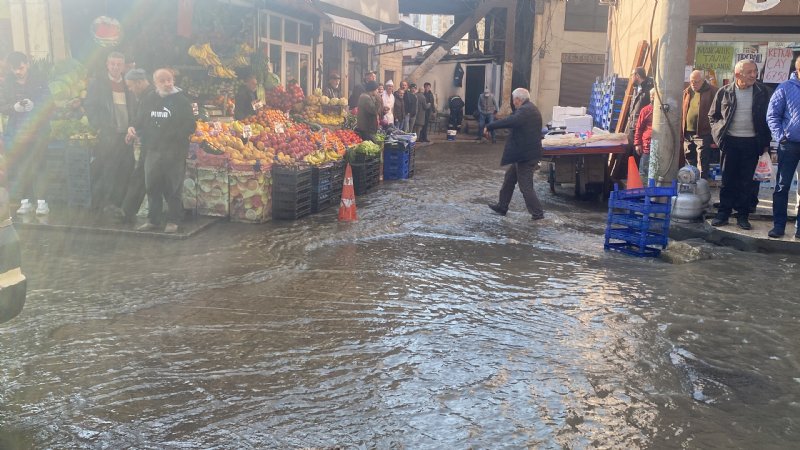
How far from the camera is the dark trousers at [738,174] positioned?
8578 millimetres

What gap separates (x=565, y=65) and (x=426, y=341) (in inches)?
934

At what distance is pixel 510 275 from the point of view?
7.00m

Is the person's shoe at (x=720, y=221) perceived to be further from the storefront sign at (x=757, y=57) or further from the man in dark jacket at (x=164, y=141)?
the man in dark jacket at (x=164, y=141)

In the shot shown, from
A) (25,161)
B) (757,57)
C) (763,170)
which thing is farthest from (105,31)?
(757,57)

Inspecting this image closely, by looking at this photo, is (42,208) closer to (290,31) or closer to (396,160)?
(396,160)

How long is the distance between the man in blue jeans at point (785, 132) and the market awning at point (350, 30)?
35.3 feet

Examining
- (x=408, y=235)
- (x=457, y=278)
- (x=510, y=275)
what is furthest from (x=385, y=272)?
(x=408, y=235)

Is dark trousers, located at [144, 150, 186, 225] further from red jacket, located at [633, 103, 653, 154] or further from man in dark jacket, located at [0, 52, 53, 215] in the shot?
red jacket, located at [633, 103, 653, 154]

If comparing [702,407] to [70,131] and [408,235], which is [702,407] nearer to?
[408,235]

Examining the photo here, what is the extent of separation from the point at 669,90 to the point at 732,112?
1.04 m

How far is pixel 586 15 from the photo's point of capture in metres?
26.5

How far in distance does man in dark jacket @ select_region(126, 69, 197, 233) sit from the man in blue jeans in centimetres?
661

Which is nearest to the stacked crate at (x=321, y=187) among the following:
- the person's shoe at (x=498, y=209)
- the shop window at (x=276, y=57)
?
the person's shoe at (x=498, y=209)

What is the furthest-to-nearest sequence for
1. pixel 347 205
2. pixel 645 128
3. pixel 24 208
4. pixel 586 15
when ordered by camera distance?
pixel 586 15 → pixel 645 128 → pixel 347 205 → pixel 24 208
